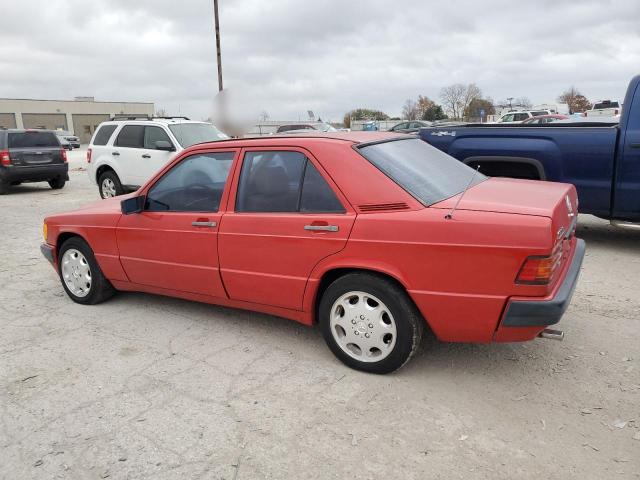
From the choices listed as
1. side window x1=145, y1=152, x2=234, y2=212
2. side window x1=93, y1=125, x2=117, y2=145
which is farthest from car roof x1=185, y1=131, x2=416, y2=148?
side window x1=93, y1=125, x2=117, y2=145

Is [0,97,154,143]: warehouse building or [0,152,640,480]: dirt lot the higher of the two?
[0,97,154,143]: warehouse building

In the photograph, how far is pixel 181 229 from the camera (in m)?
4.06

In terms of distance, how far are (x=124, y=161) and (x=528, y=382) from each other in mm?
9935

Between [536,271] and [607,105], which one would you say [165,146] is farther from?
[607,105]

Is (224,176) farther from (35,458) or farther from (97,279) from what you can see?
(35,458)

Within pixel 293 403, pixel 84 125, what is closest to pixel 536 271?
pixel 293 403

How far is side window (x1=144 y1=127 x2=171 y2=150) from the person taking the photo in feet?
35.1

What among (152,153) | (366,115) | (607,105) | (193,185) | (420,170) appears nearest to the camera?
(420,170)

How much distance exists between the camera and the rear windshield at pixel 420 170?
131 inches

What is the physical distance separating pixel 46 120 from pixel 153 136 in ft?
221

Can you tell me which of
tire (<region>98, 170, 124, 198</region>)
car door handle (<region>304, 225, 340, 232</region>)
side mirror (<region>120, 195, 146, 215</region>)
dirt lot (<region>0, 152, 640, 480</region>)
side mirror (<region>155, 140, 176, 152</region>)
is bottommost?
dirt lot (<region>0, 152, 640, 480</region>)

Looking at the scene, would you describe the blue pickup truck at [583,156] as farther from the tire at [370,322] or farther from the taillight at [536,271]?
the tire at [370,322]

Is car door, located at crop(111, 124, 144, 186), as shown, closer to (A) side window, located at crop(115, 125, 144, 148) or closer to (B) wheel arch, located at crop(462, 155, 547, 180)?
(A) side window, located at crop(115, 125, 144, 148)

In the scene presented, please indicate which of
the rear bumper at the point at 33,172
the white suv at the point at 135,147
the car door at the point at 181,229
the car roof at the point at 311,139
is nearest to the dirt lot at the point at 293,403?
the car door at the point at 181,229
